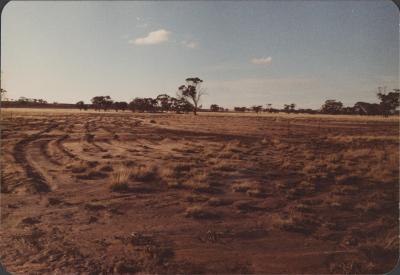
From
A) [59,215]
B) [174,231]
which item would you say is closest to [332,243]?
[174,231]

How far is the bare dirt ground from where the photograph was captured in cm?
575

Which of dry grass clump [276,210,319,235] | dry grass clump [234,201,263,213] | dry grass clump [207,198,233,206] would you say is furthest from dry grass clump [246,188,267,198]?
dry grass clump [276,210,319,235]

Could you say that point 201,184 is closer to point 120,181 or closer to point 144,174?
point 144,174

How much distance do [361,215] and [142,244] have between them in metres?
5.39

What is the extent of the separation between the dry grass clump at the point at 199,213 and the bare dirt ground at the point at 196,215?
26 millimetres

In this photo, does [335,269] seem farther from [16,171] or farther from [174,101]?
[174,101]

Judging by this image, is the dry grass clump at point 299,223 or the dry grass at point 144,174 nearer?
the dry grass clump at point 299,223

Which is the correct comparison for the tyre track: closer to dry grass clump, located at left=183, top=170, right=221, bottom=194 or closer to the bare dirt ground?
the bare dirt ground

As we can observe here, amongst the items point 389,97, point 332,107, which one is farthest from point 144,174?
point 332,107

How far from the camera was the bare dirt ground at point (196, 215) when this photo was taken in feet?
18.9

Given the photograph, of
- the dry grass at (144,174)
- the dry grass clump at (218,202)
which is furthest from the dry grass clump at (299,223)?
the dry grass at (144,174)

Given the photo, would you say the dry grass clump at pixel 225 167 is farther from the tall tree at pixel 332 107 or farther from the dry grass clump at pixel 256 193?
the tall tree at pixel 332 107

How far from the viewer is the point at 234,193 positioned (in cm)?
966

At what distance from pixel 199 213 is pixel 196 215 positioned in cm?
9
